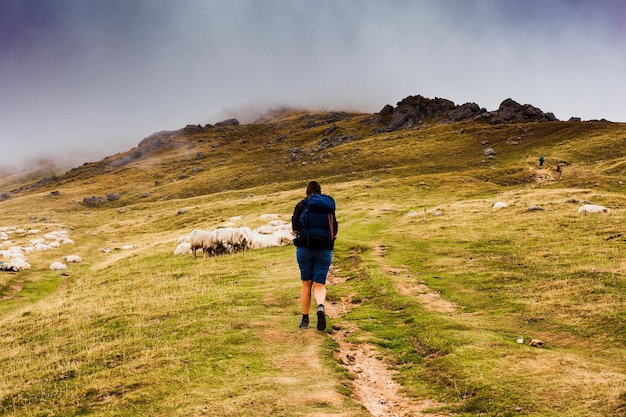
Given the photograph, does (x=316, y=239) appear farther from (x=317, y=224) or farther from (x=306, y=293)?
(x=306, y=293)

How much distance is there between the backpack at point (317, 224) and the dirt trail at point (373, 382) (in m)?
3.32

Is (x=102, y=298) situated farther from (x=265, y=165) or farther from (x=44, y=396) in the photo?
(x=265, y=165)

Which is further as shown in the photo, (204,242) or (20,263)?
(20,263)

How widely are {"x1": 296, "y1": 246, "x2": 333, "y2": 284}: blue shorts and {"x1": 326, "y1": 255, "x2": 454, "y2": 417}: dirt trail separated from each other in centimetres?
220

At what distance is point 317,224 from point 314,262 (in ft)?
4.19

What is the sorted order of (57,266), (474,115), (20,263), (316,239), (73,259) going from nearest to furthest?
(316,239) < (20,263) < (57,266) < (73,259) < (474,115)

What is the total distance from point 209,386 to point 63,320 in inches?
514

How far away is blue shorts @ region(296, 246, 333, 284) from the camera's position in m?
13.9

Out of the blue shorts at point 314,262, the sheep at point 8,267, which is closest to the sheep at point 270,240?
the blue shorts at point 314,262

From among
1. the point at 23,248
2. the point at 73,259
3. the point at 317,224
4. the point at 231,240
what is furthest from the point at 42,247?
the point at 317,224

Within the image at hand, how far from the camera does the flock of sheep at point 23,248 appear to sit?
134 feet

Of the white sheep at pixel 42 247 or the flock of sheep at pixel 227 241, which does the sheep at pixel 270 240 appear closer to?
the flock of sheep at pixel 227 241

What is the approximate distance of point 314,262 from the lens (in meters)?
14.0

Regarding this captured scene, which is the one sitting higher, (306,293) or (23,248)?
(306,293)
